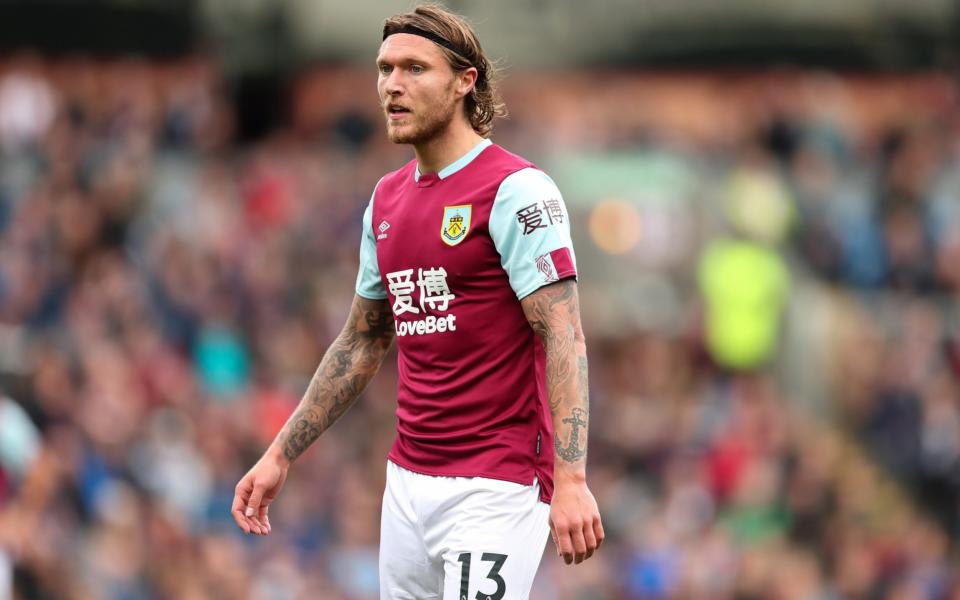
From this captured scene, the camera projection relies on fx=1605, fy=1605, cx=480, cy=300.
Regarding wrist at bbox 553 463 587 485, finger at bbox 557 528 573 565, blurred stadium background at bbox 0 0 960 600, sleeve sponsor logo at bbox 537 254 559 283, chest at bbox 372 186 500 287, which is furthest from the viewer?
blurred stadium background at bbox 0 0 960 600

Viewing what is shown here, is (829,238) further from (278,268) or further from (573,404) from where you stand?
(573,404)

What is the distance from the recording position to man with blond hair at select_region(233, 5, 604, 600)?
5.18m

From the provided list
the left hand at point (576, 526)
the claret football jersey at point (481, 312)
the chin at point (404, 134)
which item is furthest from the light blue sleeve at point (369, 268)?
the left hand at point (576, 526)

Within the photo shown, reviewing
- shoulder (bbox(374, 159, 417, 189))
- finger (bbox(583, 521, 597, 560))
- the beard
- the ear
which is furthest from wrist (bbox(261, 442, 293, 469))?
the ear

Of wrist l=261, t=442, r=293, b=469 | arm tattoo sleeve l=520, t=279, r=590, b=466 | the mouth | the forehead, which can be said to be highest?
the forehead

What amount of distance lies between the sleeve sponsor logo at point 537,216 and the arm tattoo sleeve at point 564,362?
195mm

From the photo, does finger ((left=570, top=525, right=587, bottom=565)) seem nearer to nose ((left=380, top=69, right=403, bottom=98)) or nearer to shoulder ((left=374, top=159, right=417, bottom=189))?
shoulder ((left=374, top=159, right=417, bottom=189))

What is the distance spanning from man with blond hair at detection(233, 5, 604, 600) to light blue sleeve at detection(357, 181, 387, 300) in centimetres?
14

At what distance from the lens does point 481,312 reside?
5316 mm

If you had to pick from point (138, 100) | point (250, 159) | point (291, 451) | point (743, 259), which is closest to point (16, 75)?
point (138, 100)

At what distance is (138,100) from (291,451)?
14705 millimetres

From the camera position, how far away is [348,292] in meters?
15.8

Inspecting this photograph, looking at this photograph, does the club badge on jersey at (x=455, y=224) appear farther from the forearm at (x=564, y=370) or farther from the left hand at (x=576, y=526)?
the left hand at (x=576, y=526)

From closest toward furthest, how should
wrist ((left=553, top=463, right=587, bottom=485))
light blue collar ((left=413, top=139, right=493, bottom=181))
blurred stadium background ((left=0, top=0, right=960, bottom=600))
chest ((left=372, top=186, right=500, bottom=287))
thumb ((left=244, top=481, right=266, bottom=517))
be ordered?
wrist ((left=553, top=463, right=587, bottom=485))
chest ((left=372, top=186, right=500, bottom=287))
light blue collar ((left=413, top=139, right=493, bottom=181))
thumb ((left=244, top=481, right=266, bottom=517))
blurred stadium background ((left=0, top=0, right=960, bottom=600))
